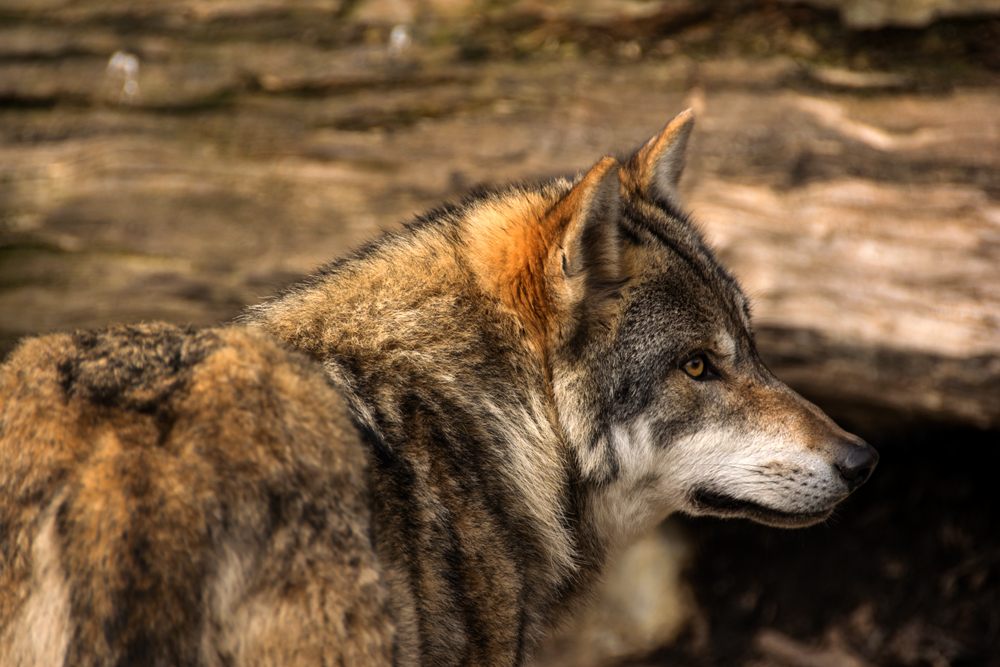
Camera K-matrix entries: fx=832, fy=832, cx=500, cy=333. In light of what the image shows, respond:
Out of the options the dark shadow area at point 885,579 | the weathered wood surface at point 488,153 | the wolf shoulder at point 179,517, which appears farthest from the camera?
the dark shadow area at point 885,579

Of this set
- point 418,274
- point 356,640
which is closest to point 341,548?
point 356,640

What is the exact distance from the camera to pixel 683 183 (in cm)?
601

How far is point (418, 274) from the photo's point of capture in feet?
12.0

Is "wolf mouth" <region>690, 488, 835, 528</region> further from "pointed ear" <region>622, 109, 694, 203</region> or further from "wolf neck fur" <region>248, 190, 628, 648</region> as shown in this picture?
Answer: "pointed ear" <region>622, 109, 694, 203</region>

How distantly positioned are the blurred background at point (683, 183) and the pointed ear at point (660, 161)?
1.62m

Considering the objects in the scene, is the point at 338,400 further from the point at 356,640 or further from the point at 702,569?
the point at 702,569

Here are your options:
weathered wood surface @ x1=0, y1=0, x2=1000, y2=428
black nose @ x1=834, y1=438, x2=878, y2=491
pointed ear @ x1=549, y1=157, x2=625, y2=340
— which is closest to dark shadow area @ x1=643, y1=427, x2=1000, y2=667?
weathered wood surface @ x1=0, y1=0, x2=1000, y2=428

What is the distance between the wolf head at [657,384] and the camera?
142 inches

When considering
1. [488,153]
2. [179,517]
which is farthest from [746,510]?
[488,153]

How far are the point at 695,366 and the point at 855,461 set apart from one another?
→ 0.84 metres

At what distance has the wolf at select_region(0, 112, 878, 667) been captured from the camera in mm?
2373

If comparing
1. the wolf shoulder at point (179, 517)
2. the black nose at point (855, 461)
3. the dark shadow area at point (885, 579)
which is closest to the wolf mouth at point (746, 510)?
the black nose at point (855, 461)

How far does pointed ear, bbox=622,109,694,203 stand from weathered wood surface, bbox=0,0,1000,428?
161cm

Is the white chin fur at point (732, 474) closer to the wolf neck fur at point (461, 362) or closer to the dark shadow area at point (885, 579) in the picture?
the wolf neck fur at point (461, 362)
